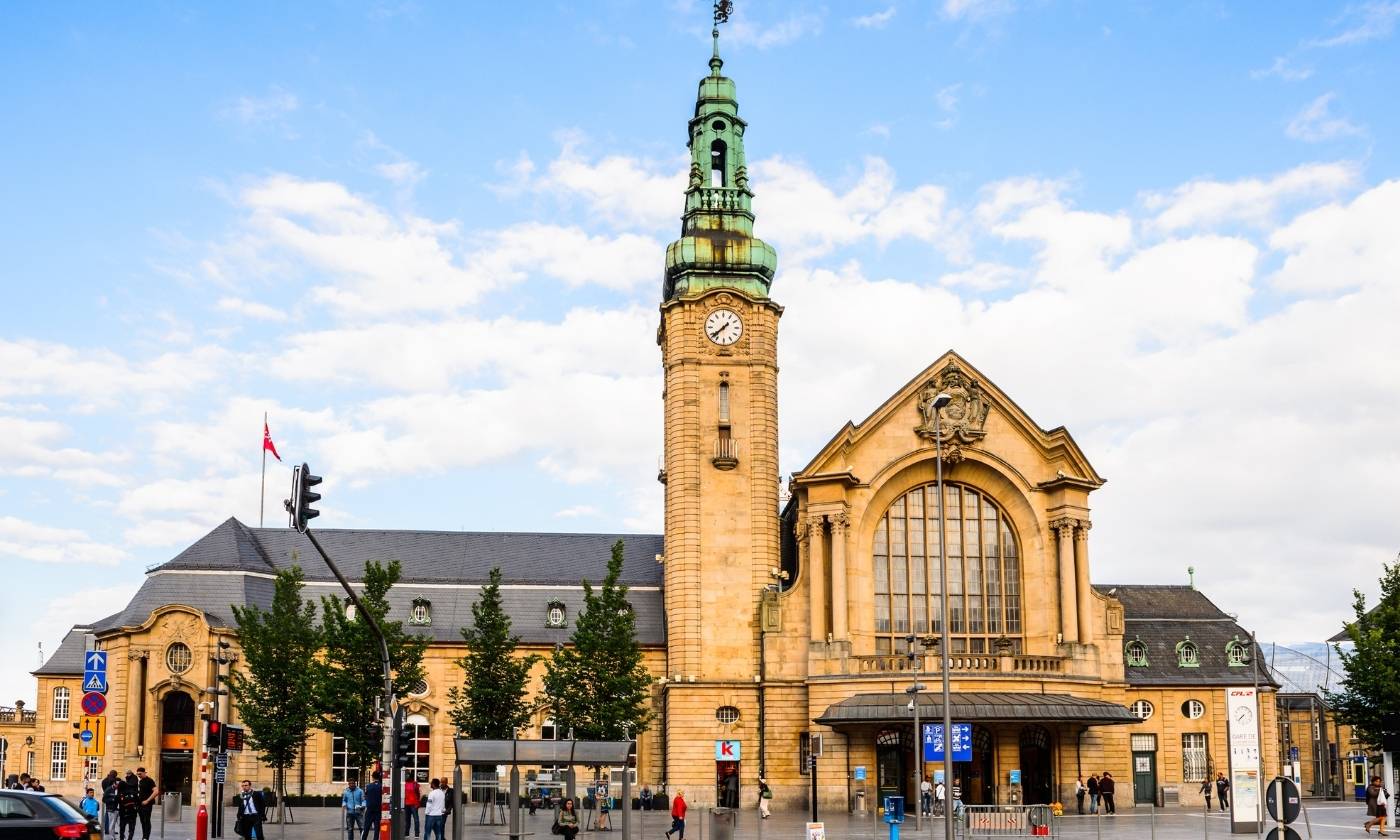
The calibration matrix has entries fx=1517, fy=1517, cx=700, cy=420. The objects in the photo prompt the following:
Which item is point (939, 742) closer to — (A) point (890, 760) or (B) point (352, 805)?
(A) point (890, 760)

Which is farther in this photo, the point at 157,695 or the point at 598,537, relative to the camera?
the point at 598,537

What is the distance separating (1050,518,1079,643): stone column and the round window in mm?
38559

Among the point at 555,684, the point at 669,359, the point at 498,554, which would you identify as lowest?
the point at 555,684

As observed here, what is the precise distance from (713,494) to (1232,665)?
Result: 85.6ft

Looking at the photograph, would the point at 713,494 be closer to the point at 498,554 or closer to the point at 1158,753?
the point at 498,554

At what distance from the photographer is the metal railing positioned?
43281mm

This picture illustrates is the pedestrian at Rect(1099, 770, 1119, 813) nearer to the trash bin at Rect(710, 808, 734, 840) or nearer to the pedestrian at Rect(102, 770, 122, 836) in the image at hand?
the trash bin at Rect(710, 808, 734, 840)

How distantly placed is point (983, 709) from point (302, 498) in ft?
118

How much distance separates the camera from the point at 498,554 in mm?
77938

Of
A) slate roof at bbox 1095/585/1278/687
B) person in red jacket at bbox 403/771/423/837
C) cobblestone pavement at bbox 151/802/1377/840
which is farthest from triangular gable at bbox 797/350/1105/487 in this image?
person in red jacket at bbox 403/771/423/837

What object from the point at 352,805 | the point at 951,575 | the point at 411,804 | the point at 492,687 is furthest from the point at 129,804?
the point at 951,575

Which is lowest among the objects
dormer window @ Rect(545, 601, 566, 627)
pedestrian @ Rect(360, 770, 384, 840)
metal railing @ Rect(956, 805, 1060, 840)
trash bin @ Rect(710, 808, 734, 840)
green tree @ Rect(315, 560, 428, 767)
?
metal railing @ Rect(956, 805, 1060, 840)

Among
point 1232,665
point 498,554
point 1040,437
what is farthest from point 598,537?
point 1232,665

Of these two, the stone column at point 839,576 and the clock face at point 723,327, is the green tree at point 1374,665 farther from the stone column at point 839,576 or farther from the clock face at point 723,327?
the clock face at point 723,327
